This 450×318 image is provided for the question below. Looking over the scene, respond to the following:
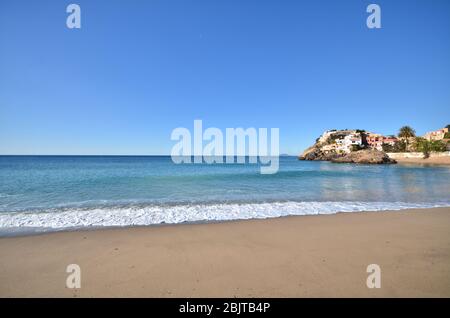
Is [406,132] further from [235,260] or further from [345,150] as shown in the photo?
[235,260]

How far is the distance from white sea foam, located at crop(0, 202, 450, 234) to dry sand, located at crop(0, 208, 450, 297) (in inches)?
44.5

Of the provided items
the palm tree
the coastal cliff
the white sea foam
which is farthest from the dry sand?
the palm tree

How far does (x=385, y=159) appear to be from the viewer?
61.9 m

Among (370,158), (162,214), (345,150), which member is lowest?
(162,214)

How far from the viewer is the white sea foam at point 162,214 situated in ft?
24.0

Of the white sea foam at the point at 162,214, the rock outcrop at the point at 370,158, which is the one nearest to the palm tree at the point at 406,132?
the rock outcrop at the point at 370,158

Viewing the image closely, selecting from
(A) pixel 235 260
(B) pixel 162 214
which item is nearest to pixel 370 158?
(B) pixel 162 214

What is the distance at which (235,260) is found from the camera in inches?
171

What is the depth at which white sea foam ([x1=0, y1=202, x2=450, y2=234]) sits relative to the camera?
24.0 feet

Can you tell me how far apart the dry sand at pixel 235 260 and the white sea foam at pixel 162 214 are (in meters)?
1.13

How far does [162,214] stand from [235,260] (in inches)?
200
